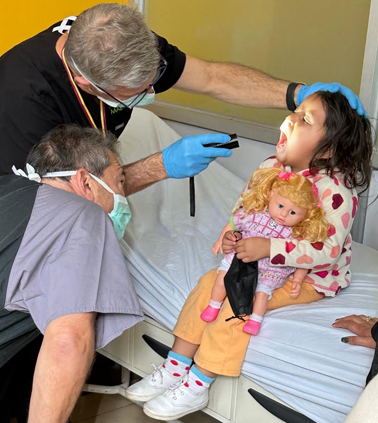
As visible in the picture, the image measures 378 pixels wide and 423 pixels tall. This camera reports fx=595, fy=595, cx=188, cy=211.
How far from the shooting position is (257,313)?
5.69 ft

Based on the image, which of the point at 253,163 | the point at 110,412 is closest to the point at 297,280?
the point at 110,412

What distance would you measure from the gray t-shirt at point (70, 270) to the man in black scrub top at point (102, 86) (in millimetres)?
486

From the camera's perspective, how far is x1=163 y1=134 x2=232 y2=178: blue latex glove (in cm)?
186

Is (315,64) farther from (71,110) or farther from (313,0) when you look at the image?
(71,110)

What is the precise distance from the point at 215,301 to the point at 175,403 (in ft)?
1.05

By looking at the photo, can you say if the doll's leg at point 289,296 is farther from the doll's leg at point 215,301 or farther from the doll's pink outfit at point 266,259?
the doll's leg at point 215,301

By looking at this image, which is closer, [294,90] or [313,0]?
[294,90]

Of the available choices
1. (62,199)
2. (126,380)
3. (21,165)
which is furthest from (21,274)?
(126,380)

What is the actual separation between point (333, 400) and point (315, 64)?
1.62 meters

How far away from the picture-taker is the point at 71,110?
81.4 inches

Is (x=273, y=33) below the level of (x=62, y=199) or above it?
above

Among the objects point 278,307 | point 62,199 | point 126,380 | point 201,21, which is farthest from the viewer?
point 201,21

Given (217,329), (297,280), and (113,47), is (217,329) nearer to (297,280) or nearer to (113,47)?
(297,280)

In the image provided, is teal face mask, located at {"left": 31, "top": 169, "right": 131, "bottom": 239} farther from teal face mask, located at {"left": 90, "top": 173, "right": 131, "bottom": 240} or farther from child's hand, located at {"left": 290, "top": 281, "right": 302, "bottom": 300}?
child's hand, located at {"left": 290, "top": 281, "right": 302, "bottom": 300}
